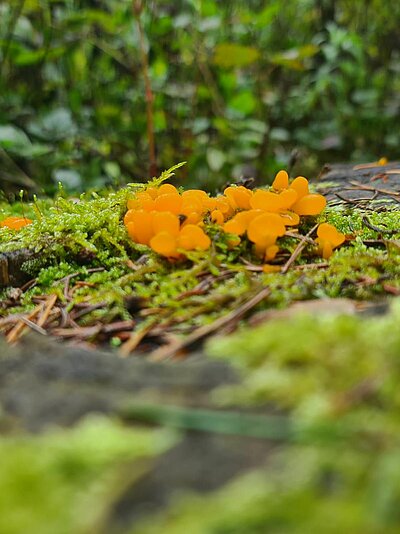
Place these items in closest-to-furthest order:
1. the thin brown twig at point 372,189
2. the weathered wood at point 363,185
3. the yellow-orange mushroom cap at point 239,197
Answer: the yellow-orange mushroom cap at point 239,197 → the weathered wood at point 363,185 → the thin brown twig at point 372,189

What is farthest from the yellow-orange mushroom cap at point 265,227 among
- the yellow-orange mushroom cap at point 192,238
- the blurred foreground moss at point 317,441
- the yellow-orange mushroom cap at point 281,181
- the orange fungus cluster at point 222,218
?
the blurred foreground moss at point 317,441

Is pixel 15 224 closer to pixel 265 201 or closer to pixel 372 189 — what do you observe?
pixel 265 201

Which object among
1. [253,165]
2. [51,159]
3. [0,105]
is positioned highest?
[0,105]

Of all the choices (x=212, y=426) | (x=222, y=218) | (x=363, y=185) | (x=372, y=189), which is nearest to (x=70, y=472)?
(x=212, y=426)

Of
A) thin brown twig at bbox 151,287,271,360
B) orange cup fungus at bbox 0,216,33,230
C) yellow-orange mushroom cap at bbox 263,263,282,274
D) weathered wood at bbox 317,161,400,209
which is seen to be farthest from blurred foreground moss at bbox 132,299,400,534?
weathered wood at bbox 317,161,400,209

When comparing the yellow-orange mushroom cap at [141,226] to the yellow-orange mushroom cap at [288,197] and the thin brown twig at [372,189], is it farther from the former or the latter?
the thin brown twig at [372,189]

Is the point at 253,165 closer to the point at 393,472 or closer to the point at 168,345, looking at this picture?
the point at 168,345

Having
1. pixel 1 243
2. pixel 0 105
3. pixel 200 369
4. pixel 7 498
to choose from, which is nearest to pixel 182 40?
pixel 0 105

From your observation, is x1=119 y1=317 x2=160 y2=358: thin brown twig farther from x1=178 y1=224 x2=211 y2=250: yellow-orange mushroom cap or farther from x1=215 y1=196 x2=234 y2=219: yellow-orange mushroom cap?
x1=215 y1=196 x2=234 y2=219: yellow-orange mushroom cap
